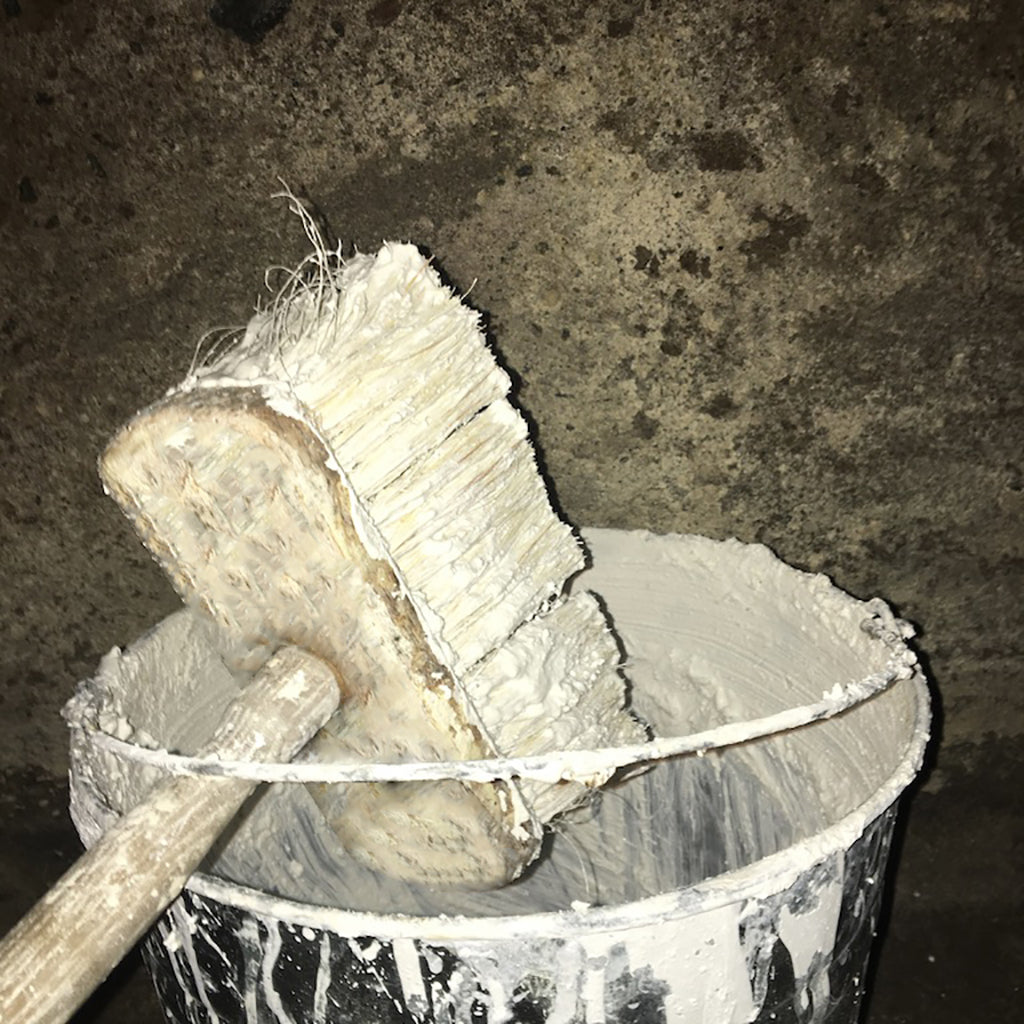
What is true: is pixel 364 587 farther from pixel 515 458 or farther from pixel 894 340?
pixel 894 340

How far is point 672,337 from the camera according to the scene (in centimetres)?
105

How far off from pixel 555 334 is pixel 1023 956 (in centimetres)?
99

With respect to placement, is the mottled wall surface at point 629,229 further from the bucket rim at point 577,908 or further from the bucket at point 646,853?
the bucket rim at point 577,908

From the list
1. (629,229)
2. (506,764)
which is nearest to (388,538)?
(506,764)

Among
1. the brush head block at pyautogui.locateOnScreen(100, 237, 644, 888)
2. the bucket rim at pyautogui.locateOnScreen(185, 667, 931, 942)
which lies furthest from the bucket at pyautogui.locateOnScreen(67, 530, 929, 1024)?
the brush head block at pyautogui.locateOnScreen(100, 237, 644, 888)

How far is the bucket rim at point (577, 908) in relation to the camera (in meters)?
0.55

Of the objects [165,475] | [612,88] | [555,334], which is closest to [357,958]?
[165,475]

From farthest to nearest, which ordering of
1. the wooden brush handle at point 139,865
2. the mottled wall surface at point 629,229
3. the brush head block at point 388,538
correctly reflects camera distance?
the mottled wall surface at point 629,229 → the brush head block at point 388,538 → the wooden brush handle at point 139,865

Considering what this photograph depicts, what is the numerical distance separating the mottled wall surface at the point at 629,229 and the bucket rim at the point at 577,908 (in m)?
0.56

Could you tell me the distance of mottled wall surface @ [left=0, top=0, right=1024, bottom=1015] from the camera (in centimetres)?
95

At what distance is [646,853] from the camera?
1.06m

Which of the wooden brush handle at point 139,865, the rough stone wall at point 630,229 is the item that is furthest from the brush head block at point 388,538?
the rough stone wall at point 630,229

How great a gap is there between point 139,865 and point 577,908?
26 centimetres

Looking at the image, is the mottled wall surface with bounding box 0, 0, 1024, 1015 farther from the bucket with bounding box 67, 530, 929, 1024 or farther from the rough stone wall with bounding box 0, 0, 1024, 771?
the bucket with bounding box 67, 530, 929, 1024
